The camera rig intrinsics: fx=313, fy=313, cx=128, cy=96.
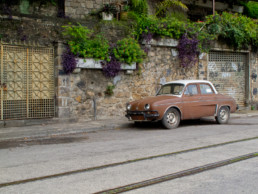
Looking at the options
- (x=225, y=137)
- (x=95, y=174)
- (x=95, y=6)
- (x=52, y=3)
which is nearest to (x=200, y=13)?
(x=95, y=6)

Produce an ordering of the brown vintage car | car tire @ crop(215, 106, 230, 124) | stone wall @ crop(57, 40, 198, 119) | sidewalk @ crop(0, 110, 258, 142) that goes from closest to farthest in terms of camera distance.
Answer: sidewalk @ crop(0, 110, 258, 142) → the brown vintage car → car tire @ crop(215, 106, 230, 124) → stone wall @ crop(57, 40, 198, 119)

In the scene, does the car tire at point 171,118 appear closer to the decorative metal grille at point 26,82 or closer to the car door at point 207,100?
the car door at point 207,100

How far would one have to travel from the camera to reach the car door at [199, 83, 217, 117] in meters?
10.9

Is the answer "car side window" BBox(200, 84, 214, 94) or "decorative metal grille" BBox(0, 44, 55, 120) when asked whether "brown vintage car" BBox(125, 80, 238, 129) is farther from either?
"decorative metal grille" BBox(0, 44, 55, 120)

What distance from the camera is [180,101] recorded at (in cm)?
1034

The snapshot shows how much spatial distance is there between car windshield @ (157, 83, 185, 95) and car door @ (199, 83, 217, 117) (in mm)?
857

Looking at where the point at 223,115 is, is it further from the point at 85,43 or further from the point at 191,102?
the point at 85,43

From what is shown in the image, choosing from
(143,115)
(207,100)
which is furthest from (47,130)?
(207,100)

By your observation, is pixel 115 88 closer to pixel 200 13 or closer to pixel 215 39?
pixel 215 39

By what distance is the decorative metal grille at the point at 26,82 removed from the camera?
35.1ft

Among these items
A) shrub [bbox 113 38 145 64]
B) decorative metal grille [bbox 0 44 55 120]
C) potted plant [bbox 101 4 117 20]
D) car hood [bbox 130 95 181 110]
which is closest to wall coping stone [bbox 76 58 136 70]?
shrub [bbox 113 38 145 64]

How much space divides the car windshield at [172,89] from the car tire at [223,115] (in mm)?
1807

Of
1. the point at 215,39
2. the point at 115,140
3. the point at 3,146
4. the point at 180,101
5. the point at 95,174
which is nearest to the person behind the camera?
the point at 95,174

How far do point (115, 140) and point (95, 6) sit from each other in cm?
1084
